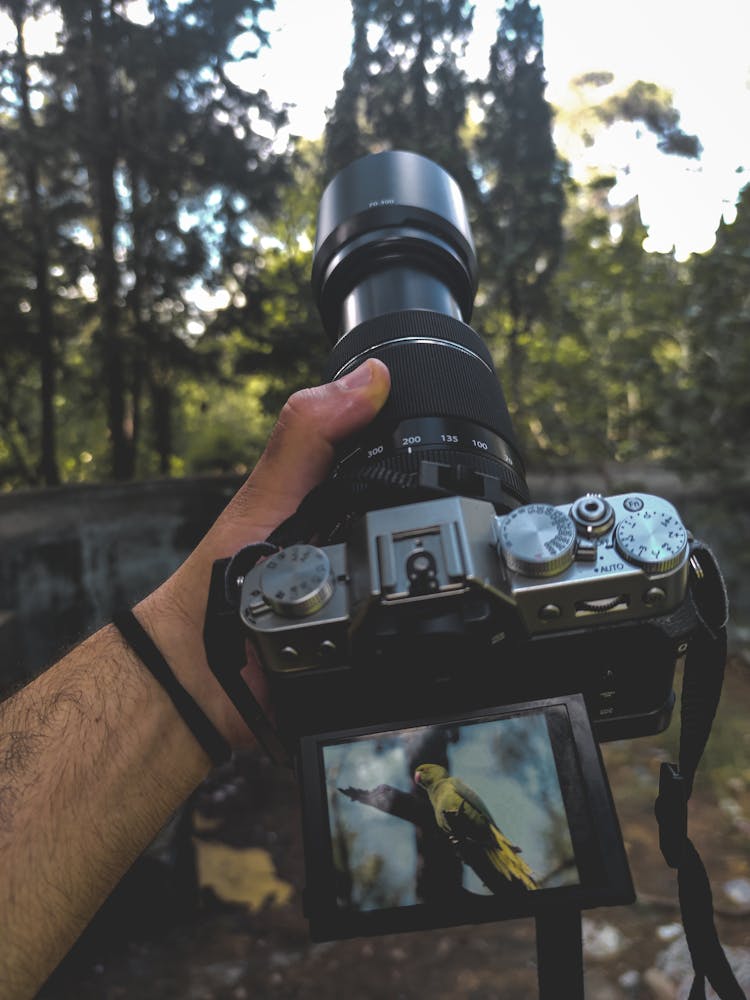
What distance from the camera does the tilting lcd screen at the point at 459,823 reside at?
Answer: 69cm

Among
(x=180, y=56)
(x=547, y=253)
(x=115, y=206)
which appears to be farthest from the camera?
(x=547, y=253)

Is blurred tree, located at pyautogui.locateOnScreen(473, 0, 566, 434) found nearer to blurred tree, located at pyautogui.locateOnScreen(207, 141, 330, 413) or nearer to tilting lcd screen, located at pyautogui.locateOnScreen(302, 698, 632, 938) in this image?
blurred tree, located at pyautogui.locateOnScreen(207, 141, 330, 413)

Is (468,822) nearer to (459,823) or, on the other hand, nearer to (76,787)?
(459,823)

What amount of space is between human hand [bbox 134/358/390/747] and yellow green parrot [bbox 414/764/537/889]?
34 centimetres

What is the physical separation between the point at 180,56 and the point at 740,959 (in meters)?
4.16

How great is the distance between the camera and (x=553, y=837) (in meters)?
0.70

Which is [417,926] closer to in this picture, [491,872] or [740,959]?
[491,872]

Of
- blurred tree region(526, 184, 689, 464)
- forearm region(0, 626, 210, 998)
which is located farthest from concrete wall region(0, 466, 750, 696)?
forearm region(0, 626, 210, 998)

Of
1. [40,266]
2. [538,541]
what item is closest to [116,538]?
[40,266]

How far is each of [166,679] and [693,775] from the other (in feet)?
2.16

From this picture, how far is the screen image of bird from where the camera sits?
70 centimetres

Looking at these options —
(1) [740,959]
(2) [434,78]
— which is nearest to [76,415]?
(2) [434,78]

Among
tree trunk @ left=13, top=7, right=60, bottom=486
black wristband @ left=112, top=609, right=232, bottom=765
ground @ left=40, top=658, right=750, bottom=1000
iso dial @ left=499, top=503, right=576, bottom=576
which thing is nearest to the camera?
iso dial @ left=499, top=503, right=576, bottom=576

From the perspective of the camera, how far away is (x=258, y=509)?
1.03 metres
